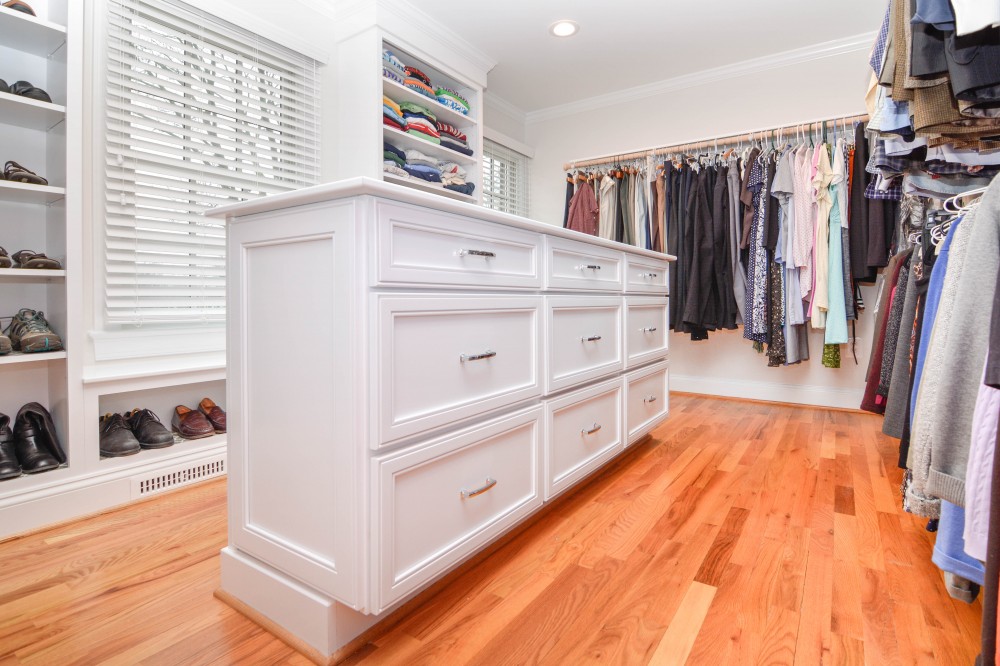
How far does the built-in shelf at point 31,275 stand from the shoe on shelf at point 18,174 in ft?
0.85

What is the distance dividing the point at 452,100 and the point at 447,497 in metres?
2.61

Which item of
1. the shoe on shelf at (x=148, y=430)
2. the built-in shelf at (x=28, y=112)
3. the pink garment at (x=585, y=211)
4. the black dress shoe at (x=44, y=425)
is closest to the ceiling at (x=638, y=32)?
the pink garment at (x=585, y=211)

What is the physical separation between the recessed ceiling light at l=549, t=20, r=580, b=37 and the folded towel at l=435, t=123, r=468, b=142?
779mm

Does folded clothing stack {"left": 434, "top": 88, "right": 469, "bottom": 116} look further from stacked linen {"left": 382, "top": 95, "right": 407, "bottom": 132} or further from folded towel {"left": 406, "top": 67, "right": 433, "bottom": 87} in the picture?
stacked linen {"left": 382, "top": 95, "right": 407, "bottom": 132}

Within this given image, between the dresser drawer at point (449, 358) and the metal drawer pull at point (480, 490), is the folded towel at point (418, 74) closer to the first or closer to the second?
the dresser drawer at point (449, 358)

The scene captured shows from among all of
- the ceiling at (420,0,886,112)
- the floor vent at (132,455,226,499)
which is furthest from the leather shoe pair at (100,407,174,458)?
the ceiling at (420,0,886,112)

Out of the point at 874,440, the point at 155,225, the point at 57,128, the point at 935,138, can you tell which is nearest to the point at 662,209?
the point at 874,440

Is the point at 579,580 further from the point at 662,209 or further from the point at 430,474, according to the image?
the point at 662,209

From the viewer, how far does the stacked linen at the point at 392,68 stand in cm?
266

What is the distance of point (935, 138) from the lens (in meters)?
1.30

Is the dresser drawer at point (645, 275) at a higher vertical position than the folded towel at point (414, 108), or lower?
lower

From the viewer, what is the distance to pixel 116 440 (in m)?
1.73

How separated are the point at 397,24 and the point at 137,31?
1.22m

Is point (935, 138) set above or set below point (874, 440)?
above
